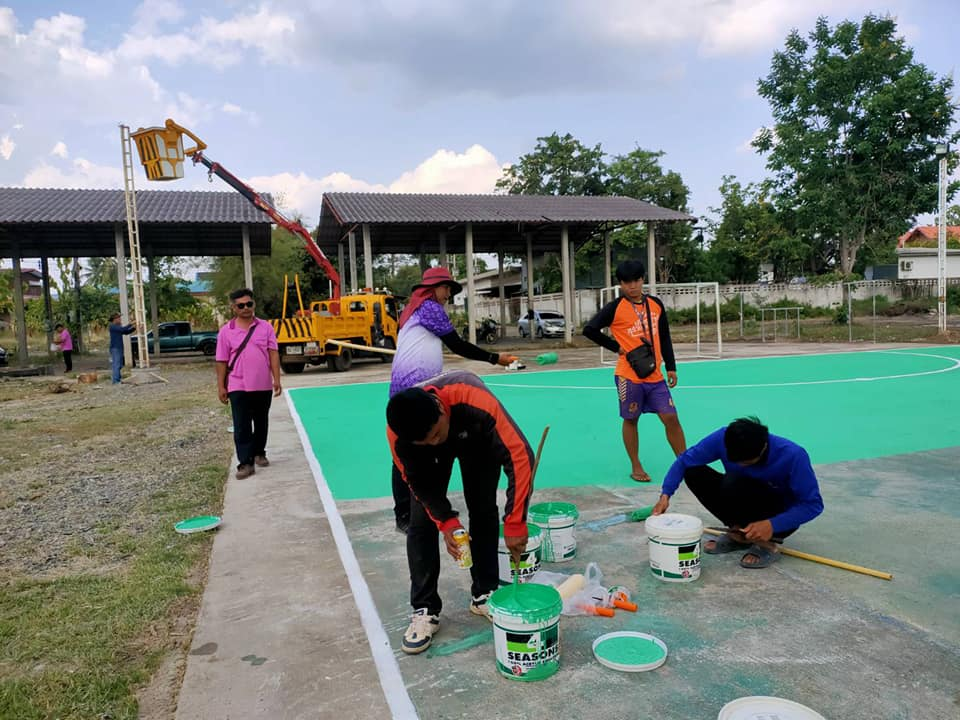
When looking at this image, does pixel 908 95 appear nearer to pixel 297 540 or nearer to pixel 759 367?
pixel 759 367

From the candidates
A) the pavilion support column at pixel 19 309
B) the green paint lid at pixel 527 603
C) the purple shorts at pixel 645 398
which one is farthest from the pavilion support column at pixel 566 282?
the green paint lid at pixel 527 603

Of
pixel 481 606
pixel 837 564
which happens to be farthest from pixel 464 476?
pixel 837 564

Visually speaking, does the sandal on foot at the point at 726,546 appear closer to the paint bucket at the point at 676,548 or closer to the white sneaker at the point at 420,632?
the paint bucket at the point at 676,548

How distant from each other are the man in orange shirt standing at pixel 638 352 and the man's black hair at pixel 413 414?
3.23 meters

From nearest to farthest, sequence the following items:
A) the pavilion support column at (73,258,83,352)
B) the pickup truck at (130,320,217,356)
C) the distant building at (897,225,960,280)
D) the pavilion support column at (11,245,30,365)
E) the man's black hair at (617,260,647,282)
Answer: the man's black hair at (617,260,647,282), the pavilion support column at (11,245,30,365), the pickup truck at (130,320,217,356), the pavilion support column at (73,258,83,352), the distant building at (897,225,960,280)

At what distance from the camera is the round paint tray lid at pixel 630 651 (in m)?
2.69

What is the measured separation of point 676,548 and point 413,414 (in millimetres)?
1760

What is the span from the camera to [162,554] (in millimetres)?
4316

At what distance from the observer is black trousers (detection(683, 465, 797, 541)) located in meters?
3.70

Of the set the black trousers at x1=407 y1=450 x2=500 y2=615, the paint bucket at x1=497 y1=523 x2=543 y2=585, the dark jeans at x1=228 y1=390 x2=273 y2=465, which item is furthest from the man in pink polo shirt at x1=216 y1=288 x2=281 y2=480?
the black trousers at x1=407 y1=450 x2=500 y2=615

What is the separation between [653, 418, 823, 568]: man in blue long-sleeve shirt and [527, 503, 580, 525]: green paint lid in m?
0.48

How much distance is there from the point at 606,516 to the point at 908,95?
33134 mm

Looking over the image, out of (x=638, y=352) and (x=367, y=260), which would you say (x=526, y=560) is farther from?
(x=367, y=260)

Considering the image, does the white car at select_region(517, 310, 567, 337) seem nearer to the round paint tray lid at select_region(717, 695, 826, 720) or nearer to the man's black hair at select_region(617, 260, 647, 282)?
the man's black hair at select_region(617, 260, 647, 282)
